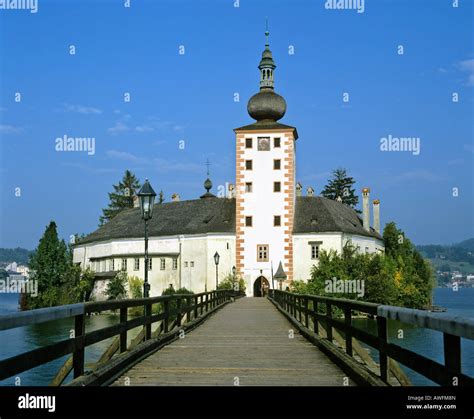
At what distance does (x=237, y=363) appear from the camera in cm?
1147

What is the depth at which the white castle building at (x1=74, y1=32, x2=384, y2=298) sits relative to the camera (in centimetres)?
6147

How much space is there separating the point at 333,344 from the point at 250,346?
236 centimetres

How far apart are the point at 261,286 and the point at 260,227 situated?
545 centimetres

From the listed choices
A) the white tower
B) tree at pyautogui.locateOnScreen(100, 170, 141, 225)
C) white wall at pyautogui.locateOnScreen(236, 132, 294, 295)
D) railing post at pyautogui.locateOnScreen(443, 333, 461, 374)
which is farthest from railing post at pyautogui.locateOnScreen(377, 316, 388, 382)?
tree at pyautogui.locateOnScreen(100, 170, 141, 225)

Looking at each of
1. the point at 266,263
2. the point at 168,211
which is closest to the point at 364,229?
the point at 266,263

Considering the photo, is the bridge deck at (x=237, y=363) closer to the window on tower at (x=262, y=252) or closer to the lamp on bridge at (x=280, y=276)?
the lamp on bridge at (x=280, y=276)

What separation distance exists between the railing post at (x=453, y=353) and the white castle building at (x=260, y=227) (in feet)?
182

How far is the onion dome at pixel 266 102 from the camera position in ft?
205

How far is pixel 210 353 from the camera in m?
13.1

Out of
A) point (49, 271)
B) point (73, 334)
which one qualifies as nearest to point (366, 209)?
point (49, 271)

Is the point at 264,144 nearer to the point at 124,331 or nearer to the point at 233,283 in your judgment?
the point at 233,283

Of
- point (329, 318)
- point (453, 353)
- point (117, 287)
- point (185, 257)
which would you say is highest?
point (185, 257)

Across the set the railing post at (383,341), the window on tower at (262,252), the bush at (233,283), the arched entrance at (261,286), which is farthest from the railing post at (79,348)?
the arched entrance at (261,286)
